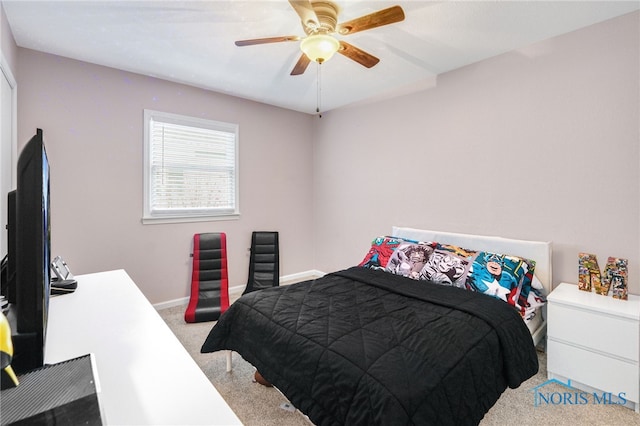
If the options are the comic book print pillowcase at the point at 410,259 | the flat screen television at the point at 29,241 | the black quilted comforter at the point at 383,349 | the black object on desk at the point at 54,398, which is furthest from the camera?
the comic book print pillowcase at the point at 410,259

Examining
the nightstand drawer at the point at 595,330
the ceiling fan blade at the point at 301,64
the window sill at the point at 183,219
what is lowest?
the nightstand drawer at the point at 595,330

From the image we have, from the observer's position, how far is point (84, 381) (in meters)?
0.72

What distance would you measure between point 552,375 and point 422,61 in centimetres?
285

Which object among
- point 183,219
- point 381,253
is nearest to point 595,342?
point 381,253

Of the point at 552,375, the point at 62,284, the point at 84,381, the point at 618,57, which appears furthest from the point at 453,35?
the point at 62,284

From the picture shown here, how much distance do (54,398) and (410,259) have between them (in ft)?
8.93

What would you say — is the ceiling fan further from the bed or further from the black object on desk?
the black object on desk

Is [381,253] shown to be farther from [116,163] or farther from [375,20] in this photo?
[116,163]

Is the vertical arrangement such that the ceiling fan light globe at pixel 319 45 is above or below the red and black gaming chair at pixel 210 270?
above

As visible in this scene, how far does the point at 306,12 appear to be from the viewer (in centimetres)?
184

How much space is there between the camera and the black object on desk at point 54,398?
0.60m

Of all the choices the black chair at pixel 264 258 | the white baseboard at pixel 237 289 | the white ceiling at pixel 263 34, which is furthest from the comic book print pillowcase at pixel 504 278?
the white baseboard at pixel 237 289

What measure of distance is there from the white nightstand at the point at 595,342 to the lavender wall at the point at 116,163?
11.2 feet

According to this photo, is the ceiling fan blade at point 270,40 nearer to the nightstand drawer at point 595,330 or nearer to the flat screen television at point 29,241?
the flat screen television at point 29,241
